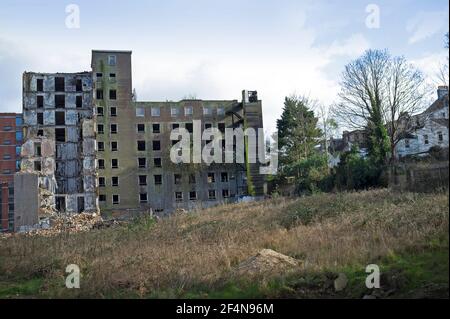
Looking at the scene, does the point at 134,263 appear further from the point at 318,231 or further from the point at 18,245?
the point at 18,245

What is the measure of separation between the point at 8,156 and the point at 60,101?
90.0 ft

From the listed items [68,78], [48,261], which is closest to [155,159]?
[68,78]

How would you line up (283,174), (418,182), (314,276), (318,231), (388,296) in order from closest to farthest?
1. (388,296)
2. (314,276)
3. (318,231)
4. (418,182)
5. (283,174)

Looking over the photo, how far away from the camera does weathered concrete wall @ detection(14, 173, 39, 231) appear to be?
3994cm

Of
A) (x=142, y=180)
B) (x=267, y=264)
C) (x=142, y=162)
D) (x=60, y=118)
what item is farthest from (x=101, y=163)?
(x=267, y=264)

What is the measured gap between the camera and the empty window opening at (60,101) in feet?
189

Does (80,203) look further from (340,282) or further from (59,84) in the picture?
(340,282)

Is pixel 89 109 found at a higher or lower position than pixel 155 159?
higher

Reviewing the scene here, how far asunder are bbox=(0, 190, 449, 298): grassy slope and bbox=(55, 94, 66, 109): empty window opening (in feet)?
140

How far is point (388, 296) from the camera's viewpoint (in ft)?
24.4

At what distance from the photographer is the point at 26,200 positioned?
40.5 meters

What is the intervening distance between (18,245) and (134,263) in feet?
30.8

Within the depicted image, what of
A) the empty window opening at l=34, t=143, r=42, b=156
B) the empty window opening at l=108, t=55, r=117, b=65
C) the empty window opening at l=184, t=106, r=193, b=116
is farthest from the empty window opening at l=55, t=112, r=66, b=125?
the empty window opening at l=184, t=106, r=193, b=116

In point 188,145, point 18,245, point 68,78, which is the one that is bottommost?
point 18,245
